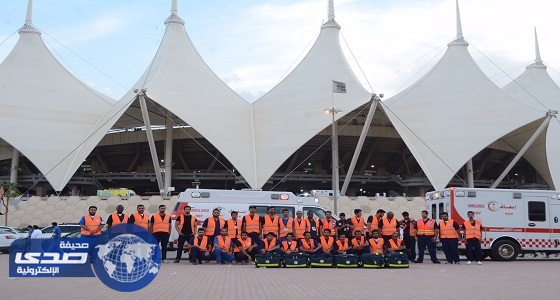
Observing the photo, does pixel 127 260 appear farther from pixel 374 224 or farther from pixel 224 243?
pixel 374 224

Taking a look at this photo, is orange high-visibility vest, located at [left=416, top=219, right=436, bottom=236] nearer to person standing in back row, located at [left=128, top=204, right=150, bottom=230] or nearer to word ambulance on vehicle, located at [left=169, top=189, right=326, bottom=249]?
word ambulance on vehicle, located at [left=169, top=189, right=326, bottom=249]

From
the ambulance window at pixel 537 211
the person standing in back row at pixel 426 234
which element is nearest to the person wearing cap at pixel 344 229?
the person standing in back row at pixel 426 234

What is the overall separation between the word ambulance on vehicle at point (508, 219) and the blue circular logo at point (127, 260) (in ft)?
38.2

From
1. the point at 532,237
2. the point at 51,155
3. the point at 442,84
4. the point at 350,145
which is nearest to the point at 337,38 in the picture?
the point at 442,84

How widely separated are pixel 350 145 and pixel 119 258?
1638 inches

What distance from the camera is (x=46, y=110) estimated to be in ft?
131

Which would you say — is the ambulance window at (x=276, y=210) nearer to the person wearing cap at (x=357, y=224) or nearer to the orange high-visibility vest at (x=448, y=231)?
the person wearing cap at (x=357, y=224)

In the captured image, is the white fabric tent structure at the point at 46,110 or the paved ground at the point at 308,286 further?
the white fabric tent structure at the point at 46,110

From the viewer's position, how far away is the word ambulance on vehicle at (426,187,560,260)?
1750cm

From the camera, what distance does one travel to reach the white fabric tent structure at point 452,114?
38.6 metres

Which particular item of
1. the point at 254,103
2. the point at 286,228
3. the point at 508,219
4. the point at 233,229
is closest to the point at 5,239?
the point at 233,229

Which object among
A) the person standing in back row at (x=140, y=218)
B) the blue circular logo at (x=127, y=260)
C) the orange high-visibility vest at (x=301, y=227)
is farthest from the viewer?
the orange high-visibility vest at (x=301, y=227)

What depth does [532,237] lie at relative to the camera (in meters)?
17.6

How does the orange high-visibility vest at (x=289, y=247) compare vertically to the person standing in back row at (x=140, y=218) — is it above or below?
below
